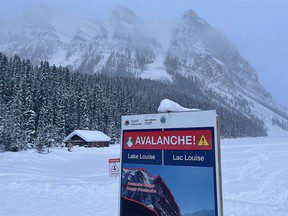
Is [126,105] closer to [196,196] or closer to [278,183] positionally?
[278,183]

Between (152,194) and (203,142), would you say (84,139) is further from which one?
(203,142)

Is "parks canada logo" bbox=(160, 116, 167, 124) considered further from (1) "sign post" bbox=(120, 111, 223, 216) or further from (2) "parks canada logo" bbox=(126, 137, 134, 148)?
(2) "parks canada logo" bbox=(126, 137, 134, 148)

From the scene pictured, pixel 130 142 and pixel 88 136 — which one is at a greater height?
pixel 88 136

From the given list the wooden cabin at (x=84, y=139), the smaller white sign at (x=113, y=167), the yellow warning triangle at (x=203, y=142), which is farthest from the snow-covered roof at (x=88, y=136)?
the yellow warning triangle at (x=203, y=142)

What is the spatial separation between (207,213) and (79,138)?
6435 centimetres

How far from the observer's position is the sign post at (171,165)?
543 centimetres

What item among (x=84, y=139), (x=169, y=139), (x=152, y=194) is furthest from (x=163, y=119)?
(x=84, y=139)

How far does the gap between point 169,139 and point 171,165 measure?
0.48 meters

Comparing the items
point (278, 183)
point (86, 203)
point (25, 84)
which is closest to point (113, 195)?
point (86, 203)

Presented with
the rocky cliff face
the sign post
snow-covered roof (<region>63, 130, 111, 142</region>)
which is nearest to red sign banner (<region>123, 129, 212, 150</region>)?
the sign post

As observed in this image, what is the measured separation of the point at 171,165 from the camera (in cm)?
594

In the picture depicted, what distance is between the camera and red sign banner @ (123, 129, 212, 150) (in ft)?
18.4

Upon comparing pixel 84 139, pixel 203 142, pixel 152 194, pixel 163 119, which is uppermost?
pixel 84 139

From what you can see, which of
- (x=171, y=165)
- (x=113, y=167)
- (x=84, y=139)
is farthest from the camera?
(x=84, y=139)
